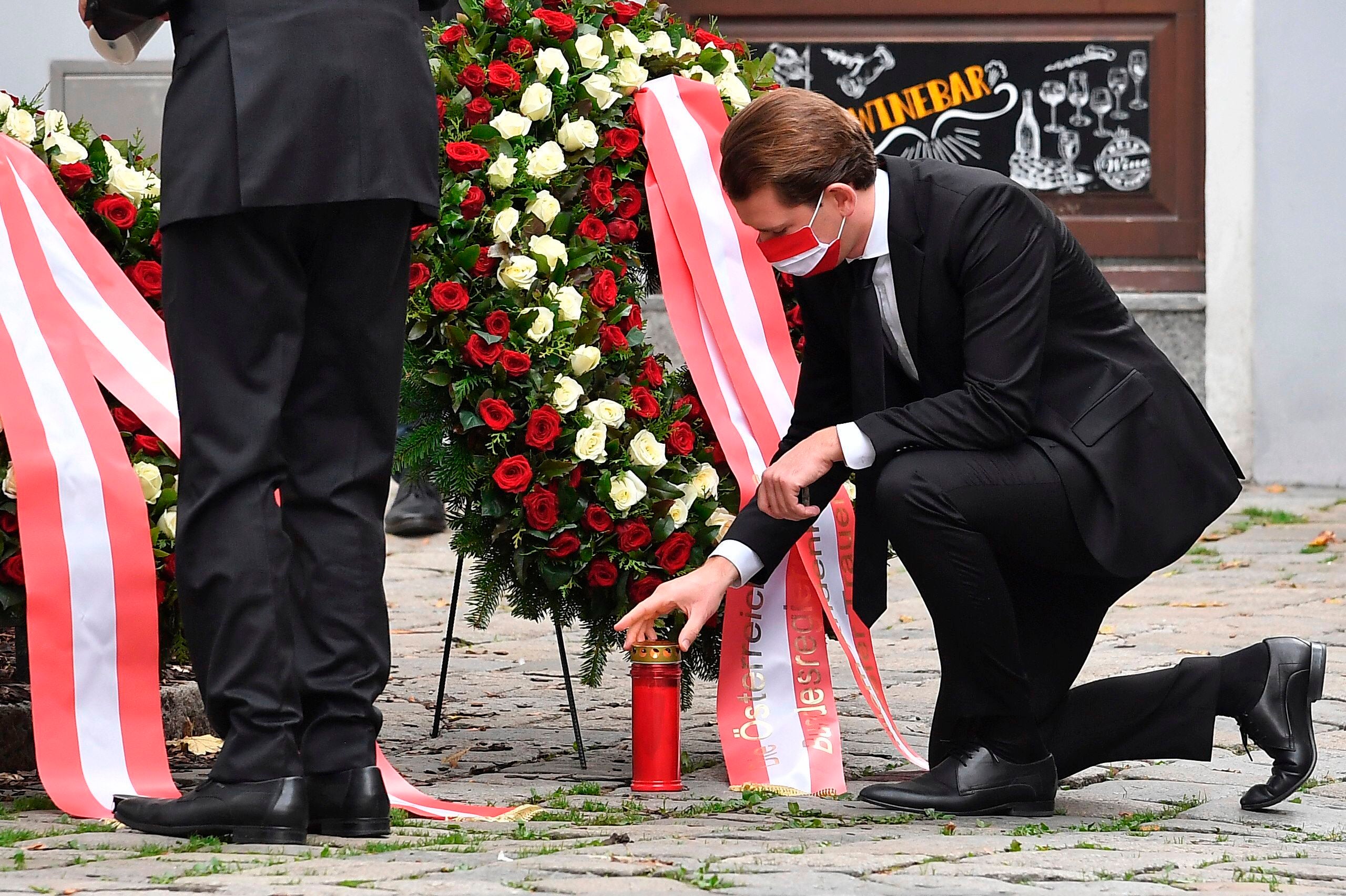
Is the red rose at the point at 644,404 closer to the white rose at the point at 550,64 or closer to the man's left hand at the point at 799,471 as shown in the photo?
the man's left hand at the point at 799,471

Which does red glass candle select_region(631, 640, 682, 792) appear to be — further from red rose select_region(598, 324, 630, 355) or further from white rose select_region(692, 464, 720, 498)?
red rose select_region(598, 324, 630, 355)

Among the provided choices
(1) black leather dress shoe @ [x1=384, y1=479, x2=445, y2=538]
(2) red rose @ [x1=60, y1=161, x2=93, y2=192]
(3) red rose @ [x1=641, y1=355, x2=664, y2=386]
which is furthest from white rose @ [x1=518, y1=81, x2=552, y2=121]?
(1) black leather dress shoe @ [x1=384, y1=479, x2=445, y2=538]

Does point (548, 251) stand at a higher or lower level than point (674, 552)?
higher

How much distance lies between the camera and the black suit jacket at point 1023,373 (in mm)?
3123

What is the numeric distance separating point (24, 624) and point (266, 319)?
922mm

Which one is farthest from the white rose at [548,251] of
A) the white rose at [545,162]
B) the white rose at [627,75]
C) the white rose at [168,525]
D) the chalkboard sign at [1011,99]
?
the chalkboard sign at [1011,99]

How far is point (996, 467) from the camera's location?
3.15m

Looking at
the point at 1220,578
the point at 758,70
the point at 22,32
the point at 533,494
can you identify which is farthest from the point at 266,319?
the point at 22,32

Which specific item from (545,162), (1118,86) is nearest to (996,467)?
(545,162)

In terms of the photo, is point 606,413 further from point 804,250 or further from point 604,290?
point 804,250

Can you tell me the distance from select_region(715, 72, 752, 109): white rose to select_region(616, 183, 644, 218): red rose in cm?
35

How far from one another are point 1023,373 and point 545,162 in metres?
1.13

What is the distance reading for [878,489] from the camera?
316cm

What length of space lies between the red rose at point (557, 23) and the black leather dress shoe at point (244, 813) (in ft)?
5.83
